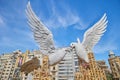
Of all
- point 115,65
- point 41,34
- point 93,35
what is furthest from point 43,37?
point 115,65

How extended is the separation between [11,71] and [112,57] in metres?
29.8

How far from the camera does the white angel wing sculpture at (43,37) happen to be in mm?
6738

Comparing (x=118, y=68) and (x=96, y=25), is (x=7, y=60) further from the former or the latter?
(x=96, y=25)

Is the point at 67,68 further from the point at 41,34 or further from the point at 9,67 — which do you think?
the point at 41,34

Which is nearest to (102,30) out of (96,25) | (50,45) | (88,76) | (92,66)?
(96,25)

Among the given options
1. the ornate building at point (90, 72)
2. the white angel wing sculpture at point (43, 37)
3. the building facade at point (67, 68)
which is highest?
the building facade at point (67, 68)

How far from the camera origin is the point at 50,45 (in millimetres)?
6980

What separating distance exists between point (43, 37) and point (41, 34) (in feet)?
0.62

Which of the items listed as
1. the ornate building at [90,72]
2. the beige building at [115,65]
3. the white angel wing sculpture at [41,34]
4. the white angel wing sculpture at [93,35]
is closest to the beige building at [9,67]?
the beige building at [115,65]

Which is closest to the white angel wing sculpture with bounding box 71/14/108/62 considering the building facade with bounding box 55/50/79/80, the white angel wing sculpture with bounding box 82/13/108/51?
the white angel wing sculpture with bounding box 82/13/108/51

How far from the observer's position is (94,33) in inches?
308

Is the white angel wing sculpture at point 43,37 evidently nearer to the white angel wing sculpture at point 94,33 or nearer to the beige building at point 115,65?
the white angel wing sculpture at point 94,33

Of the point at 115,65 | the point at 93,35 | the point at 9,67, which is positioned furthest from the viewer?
the point at 9,67

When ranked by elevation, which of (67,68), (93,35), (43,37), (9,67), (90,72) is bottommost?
(90,72)
